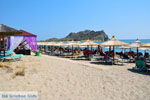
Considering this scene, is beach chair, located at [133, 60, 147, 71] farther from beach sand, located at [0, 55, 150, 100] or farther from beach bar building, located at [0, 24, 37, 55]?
beach bar building, located at [0, 24, 37, 55]

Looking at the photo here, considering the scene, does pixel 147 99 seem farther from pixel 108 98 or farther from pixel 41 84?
pixel 41 84

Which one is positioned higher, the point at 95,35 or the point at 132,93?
the point at 95,35

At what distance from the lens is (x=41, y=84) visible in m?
6.39

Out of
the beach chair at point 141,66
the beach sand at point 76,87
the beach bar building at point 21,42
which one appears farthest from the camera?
the beach bar building at point 21,42

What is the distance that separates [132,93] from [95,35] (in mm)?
102397

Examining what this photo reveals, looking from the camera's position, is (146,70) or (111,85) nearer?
(111,85)

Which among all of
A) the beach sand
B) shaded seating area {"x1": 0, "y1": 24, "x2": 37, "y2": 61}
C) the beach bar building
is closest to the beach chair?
the beach sand

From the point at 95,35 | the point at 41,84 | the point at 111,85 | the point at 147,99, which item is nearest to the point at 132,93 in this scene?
the point at 147,99

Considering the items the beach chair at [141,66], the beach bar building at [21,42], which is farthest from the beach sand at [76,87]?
the beach bar building at [21,42]

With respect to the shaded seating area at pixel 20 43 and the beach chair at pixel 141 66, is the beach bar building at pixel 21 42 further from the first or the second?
the beach chair at pixel 141 66

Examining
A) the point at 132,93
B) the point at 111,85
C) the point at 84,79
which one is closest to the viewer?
the point at 132,93

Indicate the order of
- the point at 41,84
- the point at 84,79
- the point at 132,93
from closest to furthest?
the point at 132,93 < the point at 41,84 < the point at 84,79

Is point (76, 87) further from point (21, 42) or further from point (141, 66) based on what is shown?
point (21, 42)

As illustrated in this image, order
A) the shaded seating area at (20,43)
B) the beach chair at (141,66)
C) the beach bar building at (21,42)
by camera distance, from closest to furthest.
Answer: the beach chair at (141,66)
the shaded seating area at (20,43)
the beach bar building at (21,42)
